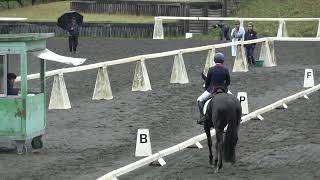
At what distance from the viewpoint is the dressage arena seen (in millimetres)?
13047

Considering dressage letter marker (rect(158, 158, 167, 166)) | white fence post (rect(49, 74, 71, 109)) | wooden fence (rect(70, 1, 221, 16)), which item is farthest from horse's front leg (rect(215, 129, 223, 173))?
wooden fence (rect(70, 1, 221, 16))

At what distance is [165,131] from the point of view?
17.3 metres

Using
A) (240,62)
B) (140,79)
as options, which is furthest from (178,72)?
(240,62)

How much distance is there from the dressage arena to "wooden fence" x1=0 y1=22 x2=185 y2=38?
13.1 meters

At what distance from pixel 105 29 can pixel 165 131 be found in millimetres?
26624

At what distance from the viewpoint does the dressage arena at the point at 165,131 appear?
13.0 m

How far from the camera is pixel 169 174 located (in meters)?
12.8

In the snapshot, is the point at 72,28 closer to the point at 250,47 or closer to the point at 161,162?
the point at 250,47

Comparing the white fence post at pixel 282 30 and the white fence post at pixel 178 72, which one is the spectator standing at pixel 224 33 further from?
the white fence post at pixel 178 72

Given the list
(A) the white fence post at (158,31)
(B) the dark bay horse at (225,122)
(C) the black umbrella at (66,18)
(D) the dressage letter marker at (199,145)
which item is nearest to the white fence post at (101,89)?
(D) the dressage letter marker at (199,145)

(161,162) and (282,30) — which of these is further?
(282,30)

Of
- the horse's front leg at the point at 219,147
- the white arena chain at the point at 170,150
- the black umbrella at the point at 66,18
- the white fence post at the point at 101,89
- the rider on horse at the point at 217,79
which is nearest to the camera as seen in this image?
the white arena chain at the point at 170,150

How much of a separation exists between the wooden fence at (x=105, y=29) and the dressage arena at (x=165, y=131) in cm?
1307

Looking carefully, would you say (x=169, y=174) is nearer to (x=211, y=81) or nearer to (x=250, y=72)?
(x=211, y=81)
